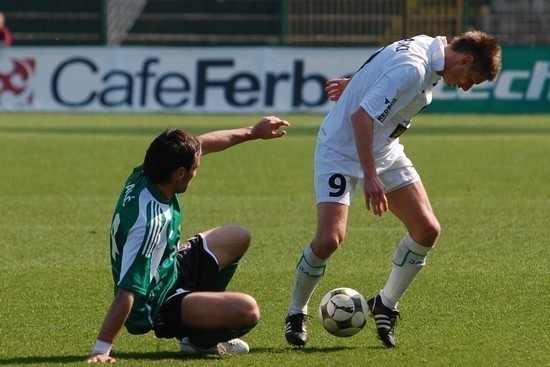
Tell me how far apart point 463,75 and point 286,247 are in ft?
13.1

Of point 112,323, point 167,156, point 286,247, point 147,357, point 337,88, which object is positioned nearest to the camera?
point 112,323

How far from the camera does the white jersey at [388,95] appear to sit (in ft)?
22.2

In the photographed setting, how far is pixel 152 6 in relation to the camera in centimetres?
2975

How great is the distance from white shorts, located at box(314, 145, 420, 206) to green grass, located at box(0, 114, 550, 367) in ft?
2.74

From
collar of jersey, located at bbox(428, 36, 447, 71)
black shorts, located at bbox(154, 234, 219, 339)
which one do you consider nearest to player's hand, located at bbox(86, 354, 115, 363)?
black shorts, located at bbox(154, 234, 219, 339)

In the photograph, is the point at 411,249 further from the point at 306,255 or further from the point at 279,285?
the point at 279,285

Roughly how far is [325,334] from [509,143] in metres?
13.5

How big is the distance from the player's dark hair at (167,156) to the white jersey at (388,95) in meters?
1.00

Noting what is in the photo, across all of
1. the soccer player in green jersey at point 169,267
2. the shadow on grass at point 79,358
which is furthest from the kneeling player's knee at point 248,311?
the shadow on grass at point 79,358

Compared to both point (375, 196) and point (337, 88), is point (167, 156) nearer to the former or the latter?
point (375, 196)

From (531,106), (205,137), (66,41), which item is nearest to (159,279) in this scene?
(205,137)

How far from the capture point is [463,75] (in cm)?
686

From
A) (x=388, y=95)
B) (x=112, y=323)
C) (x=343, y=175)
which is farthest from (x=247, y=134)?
(x=112, y=323)

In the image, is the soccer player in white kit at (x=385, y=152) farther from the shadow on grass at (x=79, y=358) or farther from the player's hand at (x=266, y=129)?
the shadow on grass at (x=79, y=358)
